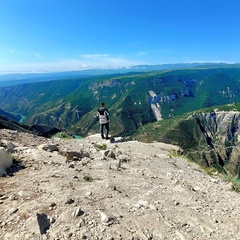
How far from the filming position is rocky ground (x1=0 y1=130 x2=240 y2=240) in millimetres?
6646

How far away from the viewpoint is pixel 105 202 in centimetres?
839

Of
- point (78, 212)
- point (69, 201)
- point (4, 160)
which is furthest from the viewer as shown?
point (4, 160)

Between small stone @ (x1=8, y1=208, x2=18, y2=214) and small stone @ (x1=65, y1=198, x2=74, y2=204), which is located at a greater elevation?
small stone @ (x1=8, y1=208, x2=18, y2=214)

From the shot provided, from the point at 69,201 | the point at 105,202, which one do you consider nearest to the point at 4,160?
the point at 69,201

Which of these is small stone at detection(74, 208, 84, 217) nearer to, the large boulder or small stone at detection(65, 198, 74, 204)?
small stone at detection(65, 198, 74, 204)

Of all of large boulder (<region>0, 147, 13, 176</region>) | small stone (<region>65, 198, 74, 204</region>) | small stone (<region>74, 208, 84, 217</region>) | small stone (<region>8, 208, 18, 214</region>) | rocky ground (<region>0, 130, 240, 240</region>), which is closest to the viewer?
rocky ground (<region>0, 130, 240, 240</region>)

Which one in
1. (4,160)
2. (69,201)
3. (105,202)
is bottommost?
(105,202)

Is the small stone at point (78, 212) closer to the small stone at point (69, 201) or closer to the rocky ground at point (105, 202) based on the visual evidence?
the rocky ground at point (105, 202)

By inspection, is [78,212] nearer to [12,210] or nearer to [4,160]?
[12,210]

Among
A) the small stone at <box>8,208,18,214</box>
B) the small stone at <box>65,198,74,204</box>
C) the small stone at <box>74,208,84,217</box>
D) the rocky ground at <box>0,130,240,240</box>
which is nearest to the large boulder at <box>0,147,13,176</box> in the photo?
the rocky ground at <box>0,130,240,240</box>

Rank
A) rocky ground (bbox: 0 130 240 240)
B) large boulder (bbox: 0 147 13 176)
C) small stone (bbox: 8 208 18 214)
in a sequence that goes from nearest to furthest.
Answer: rocky ground (bbox: 0 130 240 240), small stone (bbox: 8 208 18 214), large boulder (bbox: 0 147 13 176)

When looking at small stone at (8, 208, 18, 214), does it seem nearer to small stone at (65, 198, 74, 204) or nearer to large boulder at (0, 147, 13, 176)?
small stone at (65, 198, 74, 204)

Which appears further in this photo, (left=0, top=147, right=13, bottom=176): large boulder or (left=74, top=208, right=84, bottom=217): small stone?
(left=0, top=147, right=13, bottom=176): large boulder

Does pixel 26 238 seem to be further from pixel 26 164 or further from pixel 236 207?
pixel 236 207
